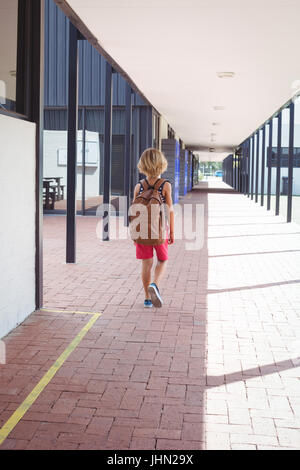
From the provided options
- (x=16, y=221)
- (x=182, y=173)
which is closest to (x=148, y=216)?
(x=16, y=221)

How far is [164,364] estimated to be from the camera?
144 inches

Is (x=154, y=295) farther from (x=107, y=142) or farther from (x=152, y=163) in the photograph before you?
(x=107, y=142)

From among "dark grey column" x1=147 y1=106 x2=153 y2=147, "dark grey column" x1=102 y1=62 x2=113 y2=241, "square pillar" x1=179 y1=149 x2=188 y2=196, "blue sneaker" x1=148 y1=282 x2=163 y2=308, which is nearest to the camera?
"blue sneaker" x1=148 y1=282 x2=163 y2=308

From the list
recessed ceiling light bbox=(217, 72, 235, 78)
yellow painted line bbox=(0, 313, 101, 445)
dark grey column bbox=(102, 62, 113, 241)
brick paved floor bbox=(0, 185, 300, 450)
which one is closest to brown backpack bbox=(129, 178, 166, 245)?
brick paved floor bbox=(0, 185, 300, 450)

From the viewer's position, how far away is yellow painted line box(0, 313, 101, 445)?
2.73 metres

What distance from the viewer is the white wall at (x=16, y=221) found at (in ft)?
13.5

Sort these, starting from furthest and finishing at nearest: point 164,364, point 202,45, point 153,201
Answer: point 202,45, point 153,201, point 164,364

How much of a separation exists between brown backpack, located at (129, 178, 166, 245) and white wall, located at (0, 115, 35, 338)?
2.96 feet

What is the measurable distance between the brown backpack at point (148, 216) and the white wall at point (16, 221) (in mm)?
903

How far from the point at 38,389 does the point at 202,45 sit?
219 inches

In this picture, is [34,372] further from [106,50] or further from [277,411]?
[106,50]

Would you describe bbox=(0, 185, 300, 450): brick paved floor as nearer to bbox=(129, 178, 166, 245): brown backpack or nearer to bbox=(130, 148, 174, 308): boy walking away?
bbox=(130, 148, 174, 308): boy walking away

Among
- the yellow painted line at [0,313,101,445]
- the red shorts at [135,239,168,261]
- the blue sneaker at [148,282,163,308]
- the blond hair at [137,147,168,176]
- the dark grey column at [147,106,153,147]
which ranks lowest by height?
the yellow painted line at [0,313,101,445]
